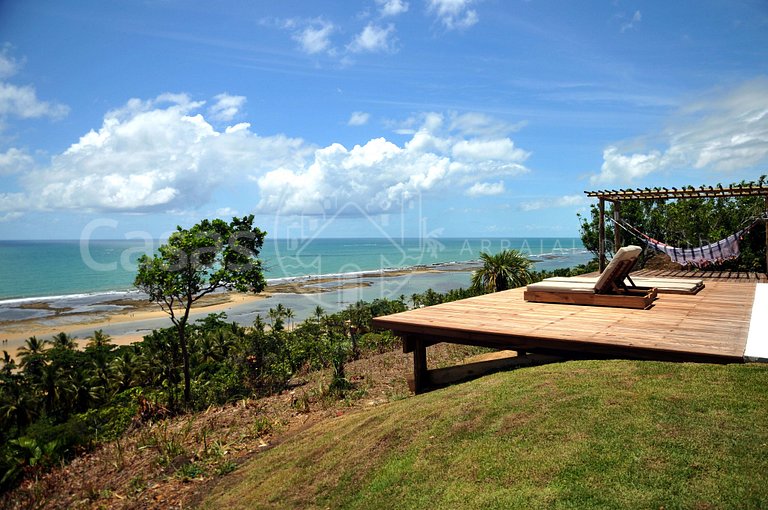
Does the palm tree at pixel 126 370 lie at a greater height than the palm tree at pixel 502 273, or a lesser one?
lesser

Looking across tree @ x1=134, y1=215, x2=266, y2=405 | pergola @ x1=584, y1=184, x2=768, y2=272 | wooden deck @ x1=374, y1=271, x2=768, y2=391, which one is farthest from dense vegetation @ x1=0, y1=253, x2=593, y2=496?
pergola @ x1=584, y1=184, x2=768, y2=272

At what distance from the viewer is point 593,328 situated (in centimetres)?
522

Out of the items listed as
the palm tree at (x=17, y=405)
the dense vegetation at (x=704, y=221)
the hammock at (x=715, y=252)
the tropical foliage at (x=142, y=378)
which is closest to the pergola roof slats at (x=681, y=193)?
the hammock at (x=715, y=252)

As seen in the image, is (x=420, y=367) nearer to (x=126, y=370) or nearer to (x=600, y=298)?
(x=600, y=298)

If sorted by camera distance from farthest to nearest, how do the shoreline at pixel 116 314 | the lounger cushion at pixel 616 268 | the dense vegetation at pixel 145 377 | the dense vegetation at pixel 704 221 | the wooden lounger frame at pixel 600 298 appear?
the shoreline at pixel 116 314, the dense vegetation at pixel 704 221, the dense vegetation at pixel 145 377, the lounger cushion at pixel 616 268, the wooden lounger frame at pixel 600 298

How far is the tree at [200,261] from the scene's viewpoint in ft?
38.7

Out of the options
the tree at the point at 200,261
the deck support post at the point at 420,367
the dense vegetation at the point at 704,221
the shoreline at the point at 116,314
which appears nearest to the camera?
the deck support post at the point at 420,367

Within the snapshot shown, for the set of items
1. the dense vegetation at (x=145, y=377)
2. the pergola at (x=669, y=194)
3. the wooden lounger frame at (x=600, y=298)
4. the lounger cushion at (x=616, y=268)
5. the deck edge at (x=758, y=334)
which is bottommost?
Answer: the dense vegetation at (x=145, y=377)

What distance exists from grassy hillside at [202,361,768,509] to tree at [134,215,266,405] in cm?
782

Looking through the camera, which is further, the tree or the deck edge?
the tree

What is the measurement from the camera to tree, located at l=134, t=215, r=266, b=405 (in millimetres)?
11781

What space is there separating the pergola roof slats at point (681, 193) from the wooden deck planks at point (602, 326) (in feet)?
14.8

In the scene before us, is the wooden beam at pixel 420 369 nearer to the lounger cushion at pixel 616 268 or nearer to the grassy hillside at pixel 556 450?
the grassy hillside at pixel 556 450

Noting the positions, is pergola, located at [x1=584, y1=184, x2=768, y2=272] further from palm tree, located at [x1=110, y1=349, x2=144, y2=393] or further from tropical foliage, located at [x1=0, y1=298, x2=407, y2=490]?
palm tree, located at [x1=110, y1=349, x2=144, y2=393]
